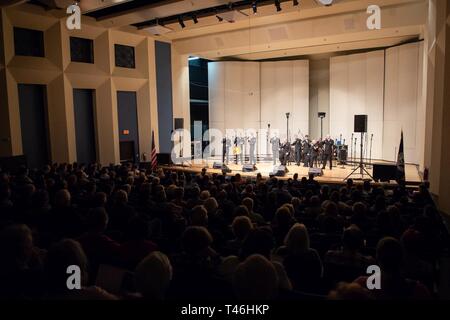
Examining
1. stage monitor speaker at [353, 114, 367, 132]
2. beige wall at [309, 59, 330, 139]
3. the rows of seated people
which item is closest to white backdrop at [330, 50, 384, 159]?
beige wall at [309, 59, 330, 139]

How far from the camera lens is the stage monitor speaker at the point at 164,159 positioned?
15.0 metres

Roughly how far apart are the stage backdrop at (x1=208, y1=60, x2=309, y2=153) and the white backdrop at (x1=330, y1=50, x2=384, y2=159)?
1496 mm

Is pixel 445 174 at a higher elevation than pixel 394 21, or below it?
below

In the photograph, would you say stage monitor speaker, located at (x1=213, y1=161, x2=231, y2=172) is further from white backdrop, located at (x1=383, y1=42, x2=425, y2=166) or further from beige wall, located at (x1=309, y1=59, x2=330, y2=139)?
white backdrop, located at (x1=383, y1=42, x2=425, y2=166)

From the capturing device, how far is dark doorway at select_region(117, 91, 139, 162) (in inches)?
579

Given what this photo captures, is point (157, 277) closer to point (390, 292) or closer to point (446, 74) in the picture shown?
point (390, 292)

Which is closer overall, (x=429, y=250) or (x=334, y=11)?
(x=429, y=250)

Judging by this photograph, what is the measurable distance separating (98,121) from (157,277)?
12515 millimetres

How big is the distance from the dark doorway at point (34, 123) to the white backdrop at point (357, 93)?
40.3ft

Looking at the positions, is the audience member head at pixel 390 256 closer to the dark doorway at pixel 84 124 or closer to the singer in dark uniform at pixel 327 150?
the singer in dark uniform at pixel 327 150

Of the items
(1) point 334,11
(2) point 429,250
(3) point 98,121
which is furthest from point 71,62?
(2) point 429,250

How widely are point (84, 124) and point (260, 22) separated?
747cm

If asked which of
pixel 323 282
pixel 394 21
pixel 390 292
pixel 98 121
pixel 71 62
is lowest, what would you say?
pixel 323 282

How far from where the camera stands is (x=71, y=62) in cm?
1289
